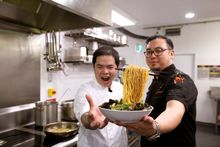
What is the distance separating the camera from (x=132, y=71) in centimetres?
91

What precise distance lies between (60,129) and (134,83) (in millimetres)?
1418

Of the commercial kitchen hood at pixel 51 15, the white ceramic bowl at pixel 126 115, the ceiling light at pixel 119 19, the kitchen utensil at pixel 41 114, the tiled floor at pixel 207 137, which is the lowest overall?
the tiled floor at pixel 207 137

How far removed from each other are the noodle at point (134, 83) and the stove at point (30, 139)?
1103mm

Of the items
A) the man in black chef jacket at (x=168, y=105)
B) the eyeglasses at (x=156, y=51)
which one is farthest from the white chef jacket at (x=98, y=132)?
the eyeglasses at (x=156, y=51)

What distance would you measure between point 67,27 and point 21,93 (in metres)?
0.92

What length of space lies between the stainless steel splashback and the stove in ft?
1.01

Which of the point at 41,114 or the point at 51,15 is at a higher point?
the point at 51,15

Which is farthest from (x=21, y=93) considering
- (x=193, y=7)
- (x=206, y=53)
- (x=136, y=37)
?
(x=206, y=53)

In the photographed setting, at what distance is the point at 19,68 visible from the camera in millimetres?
2232

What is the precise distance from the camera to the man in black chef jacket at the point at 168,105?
34.5 inches

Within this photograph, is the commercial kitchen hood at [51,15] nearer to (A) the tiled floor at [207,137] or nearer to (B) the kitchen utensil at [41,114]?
(B) the kitchen utensil at [41,114]

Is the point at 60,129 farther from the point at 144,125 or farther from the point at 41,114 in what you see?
the point at 144,125

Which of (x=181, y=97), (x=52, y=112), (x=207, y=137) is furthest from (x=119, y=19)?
(x=207, y=137)

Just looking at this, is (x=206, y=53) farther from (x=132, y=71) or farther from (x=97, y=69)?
(x=132, y=71)
